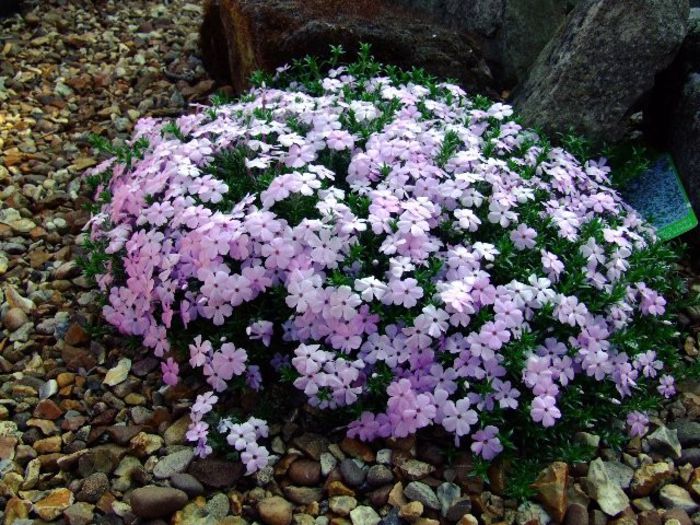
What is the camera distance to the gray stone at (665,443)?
3.16 meters

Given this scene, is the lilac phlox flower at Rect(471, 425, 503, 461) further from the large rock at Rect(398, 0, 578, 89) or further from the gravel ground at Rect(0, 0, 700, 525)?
the large rock at Rect(398, 0, 578, 89)

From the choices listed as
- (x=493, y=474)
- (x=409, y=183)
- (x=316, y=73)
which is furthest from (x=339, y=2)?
(x=493, y=474)

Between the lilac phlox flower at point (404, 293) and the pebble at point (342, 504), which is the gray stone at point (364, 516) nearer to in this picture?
the pebble at point (342, 504)

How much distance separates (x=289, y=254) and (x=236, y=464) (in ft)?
2.61

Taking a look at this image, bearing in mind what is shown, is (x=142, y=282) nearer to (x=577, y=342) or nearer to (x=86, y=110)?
(x=577, y=342)

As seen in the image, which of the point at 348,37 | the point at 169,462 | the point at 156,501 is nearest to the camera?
the point at 156,501

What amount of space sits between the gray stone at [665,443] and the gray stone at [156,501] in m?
1.81

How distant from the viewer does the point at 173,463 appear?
299 centimetres

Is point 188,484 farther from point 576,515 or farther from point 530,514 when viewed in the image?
point 576,515

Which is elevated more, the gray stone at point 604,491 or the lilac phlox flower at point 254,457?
the gray stone at point 604,491

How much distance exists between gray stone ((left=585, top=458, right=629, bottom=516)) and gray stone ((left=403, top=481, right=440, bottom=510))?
0.57 m

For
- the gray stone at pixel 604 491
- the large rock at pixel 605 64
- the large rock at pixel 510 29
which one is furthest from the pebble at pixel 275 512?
the large rock at pixel 510 29

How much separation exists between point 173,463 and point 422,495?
0.92 m

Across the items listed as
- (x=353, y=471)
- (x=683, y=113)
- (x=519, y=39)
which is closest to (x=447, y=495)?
(x=353, y=471)
